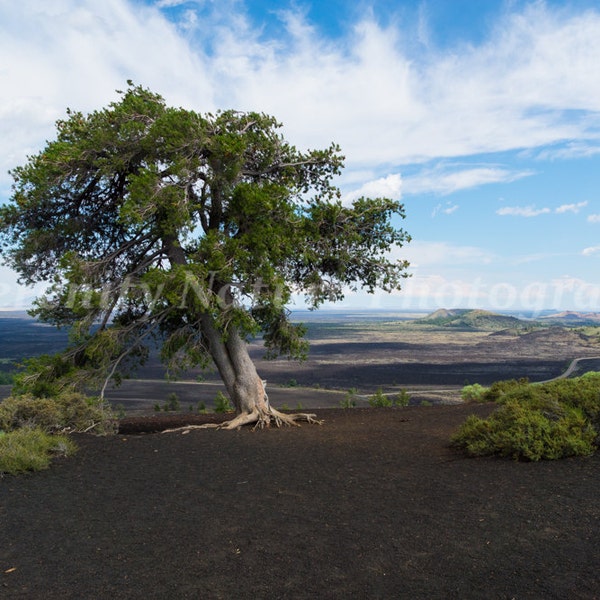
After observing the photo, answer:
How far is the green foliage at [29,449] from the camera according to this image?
8.88m

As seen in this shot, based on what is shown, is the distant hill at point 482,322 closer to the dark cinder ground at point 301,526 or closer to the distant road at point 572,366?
the distant road at point 572,366

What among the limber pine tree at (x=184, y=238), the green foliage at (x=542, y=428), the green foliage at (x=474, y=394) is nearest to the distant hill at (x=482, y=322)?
the green foliage at (x=474, y=394)

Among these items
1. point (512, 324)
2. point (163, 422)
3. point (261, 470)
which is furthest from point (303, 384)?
point (512, 324)

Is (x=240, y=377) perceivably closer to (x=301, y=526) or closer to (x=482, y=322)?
(x=301, y=526)

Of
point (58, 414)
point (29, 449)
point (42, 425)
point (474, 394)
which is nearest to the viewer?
point (29, 449)

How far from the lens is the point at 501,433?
29.4ft

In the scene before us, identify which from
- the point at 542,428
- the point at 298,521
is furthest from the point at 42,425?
the point at 542,428

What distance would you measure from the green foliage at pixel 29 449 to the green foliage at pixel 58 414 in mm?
310

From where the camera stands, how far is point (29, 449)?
9.38m

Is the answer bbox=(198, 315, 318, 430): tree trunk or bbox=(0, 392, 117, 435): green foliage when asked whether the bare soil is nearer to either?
bbox=(0, 392, 117, 435): green foliage

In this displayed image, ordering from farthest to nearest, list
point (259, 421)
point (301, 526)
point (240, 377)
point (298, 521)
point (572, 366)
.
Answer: point (572, 366), point (240, 377), point (259, 421), point (298, 521), point (301, 526)

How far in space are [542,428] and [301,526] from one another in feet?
14.9

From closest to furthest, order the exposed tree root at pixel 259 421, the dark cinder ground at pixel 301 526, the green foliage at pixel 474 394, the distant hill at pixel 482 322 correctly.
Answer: the dark cinder ground at pixel 301 526 < the exposed tree root at pixel 259 421 < the green foliage at pixel 474 394 < the distant hill at pixel 482 322

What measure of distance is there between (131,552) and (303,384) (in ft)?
131
